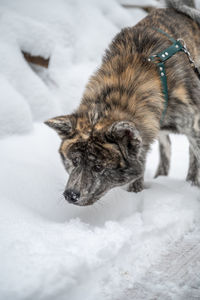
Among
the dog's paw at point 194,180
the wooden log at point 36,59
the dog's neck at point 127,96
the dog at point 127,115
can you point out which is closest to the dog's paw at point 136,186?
the dog at point 127,115

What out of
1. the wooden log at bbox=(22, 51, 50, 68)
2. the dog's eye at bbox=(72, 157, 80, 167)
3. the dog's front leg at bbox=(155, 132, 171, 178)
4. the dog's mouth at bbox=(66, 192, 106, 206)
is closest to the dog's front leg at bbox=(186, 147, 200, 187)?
the dog's front leg at bbox=(155, 132, 171, 178)

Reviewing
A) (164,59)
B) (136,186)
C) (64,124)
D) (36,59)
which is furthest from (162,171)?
(36,59)

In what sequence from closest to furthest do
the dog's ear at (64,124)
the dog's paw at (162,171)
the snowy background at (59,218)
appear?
the snowy background at (59,218), the dog's ear at (64,124), the dog's paw at (162,171)

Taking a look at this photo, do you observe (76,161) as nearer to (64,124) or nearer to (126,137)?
(64,124)

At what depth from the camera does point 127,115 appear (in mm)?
2791

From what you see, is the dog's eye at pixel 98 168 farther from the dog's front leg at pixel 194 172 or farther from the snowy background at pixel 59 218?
the dog's front leg at pixel 194 172

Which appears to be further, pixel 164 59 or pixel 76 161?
pixel 164 59

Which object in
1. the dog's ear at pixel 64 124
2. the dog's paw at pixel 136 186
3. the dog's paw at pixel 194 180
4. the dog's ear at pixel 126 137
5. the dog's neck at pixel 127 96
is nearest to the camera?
the dog's ear at pixel 126 137

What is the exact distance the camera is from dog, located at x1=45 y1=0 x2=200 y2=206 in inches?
102

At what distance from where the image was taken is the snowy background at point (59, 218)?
2.04 meters

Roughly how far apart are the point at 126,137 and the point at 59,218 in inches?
38.0

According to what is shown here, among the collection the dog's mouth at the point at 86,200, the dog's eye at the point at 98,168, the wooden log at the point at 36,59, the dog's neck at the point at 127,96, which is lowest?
the dog's mouth at the point at 86,200

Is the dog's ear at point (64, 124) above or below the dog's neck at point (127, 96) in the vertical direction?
below

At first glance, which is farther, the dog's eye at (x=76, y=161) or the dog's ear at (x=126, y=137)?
the dog's eye at (x=76, y=161)
